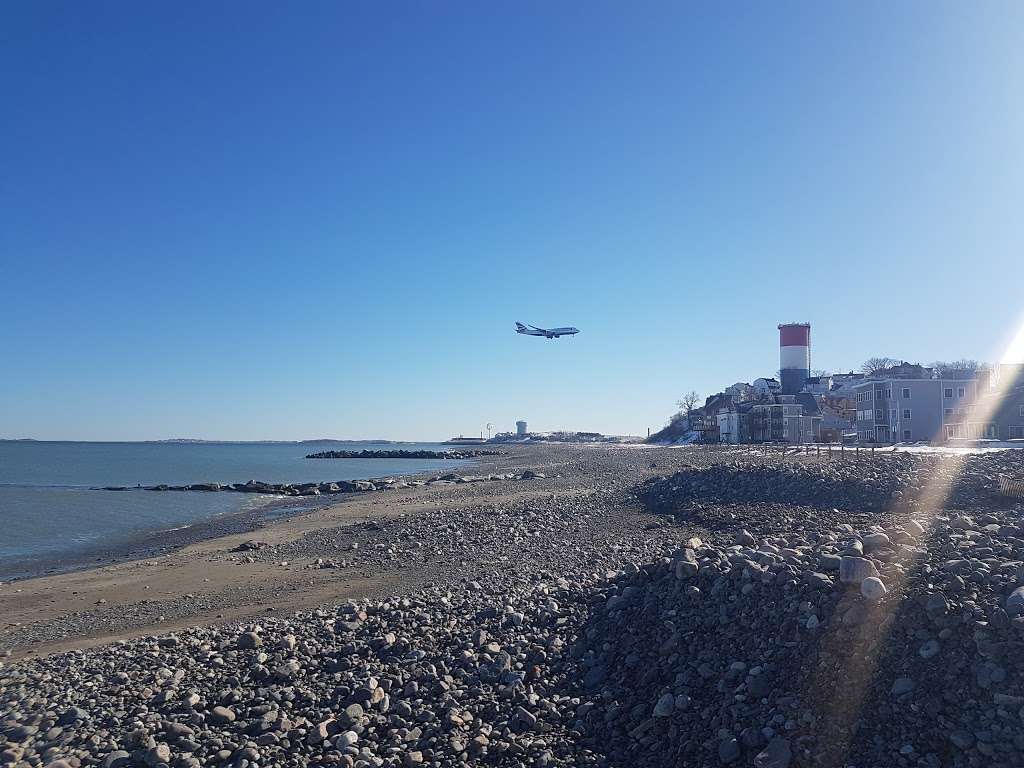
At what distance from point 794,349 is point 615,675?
96.6 m

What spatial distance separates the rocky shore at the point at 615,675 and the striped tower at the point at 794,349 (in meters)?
90.4

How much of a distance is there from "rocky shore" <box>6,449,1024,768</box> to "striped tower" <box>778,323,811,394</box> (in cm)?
9040

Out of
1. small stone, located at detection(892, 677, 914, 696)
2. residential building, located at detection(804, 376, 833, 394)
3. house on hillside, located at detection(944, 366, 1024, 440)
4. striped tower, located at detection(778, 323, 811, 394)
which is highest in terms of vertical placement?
striped tower, located at detection(778, 323, 811, 394)

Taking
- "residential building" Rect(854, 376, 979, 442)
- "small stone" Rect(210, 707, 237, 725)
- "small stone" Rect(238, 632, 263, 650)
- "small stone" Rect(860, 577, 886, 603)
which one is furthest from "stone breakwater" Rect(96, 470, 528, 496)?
"small stone" Rect(860, 577, 886, 603)

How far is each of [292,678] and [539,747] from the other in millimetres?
3166

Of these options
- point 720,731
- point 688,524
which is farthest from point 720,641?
point 688,524

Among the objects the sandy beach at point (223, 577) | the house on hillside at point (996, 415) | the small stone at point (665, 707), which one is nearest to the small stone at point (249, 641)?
the sandy beach at point (223, 577)

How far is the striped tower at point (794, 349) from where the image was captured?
310ft

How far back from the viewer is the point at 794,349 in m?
95.3

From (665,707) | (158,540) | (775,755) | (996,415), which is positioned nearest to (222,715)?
(665,707)

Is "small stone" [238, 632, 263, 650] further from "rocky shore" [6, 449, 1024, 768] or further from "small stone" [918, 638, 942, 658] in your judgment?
"small stone" [918, 638, 942, 658]

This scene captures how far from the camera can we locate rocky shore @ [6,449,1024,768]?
558 cm

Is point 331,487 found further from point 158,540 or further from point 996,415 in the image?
point 996,415

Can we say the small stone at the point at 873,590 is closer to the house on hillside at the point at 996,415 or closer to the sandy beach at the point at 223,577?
the sandy beach at the point at 223,577
